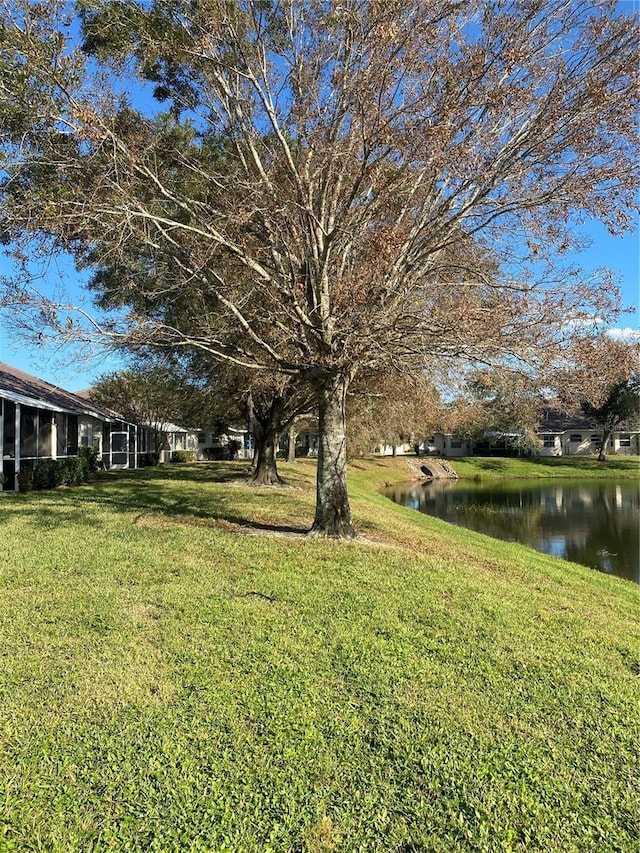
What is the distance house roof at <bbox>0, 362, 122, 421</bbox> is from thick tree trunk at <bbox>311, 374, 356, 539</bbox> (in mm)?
8589

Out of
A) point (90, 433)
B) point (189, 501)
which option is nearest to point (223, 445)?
point (90, 433)

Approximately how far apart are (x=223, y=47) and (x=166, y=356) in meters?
9.44

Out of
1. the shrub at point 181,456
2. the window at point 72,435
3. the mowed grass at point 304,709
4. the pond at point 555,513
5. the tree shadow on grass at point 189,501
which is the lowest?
the pond at point 555,513

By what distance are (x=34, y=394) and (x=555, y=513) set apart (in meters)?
19.9

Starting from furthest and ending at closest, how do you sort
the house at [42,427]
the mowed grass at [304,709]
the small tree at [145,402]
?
the small tree at [145,402] → the house at [42,427] → the mowed grass at [304,709]

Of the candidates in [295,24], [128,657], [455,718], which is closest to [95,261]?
[295,24]

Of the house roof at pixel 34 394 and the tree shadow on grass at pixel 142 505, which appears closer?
the tree shadow on grass at pixel 142 505

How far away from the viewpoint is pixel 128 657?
175 inches

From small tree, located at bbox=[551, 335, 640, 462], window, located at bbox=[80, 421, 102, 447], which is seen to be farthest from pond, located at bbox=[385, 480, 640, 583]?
window, located at bbox=[80, 421, 102, 447]

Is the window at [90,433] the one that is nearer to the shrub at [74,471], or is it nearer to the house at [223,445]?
the shrub at [74,471]

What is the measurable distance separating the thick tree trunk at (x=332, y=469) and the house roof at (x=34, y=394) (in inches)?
338

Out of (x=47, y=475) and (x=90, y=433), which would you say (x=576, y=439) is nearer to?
(x=90, y=433)

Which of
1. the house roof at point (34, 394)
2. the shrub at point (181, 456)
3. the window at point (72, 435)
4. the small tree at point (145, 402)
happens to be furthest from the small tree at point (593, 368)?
the shrub at point (181, 456)

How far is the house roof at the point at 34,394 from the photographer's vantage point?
16.1 m
